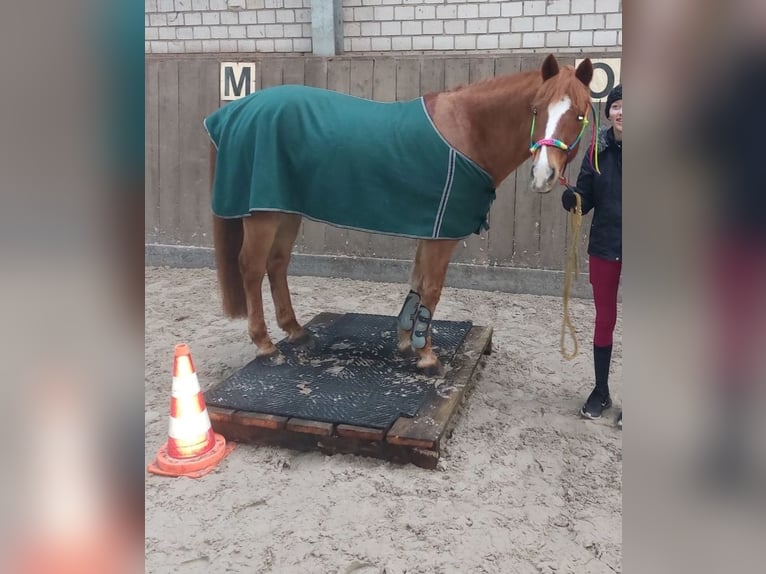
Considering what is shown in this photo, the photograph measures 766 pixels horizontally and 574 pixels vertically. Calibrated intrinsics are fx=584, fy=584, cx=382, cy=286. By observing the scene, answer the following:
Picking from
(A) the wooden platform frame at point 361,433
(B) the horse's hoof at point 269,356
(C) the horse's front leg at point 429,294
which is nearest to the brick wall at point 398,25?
(C) the horse's front leg at point 429,294

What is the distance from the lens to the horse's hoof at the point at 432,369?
283 cm

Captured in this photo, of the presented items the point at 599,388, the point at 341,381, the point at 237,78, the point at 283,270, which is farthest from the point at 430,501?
the point at 237,78

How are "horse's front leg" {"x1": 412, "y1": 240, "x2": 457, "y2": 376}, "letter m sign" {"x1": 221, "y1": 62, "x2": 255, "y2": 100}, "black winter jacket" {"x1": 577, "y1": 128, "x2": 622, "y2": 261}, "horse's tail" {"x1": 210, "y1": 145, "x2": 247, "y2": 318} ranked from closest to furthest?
"black winter jacket" {"x1": 577, "y1": 128, "x2": 622, "y2": 261} < "horse's front leg" {"x1": 412, "y1": 240, "x2": 457, "y2": 376} < "horse's tail" {"x1": 210, "y1": 145, "x2": 247, "y2": 318} < "letter m sign" {"x1": 221, "y1": 62, "x2": 255, "y2": 100}

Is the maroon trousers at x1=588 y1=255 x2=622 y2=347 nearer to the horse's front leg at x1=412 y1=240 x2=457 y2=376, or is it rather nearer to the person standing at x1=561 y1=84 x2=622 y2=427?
the person standing at x1=561 y1=84 x2=622 y2=427

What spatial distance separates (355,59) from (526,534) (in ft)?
13.3

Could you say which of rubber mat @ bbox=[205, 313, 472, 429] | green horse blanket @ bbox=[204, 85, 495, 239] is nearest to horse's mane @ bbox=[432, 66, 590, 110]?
green horse blanket @ bbox=[204, 85, 495, 239]

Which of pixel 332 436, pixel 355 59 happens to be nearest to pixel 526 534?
pixel 332 436

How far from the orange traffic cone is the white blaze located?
4.97 ft

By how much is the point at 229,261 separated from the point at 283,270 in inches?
12.0

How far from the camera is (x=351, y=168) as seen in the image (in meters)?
2.60

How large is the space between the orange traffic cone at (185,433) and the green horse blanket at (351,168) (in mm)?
790

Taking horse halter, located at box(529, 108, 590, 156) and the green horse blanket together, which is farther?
the green horse blanket

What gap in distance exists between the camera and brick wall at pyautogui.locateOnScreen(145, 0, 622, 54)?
14.7 feet
